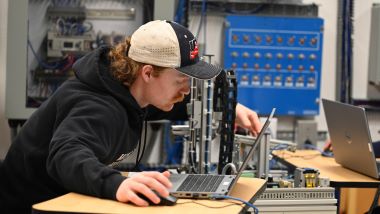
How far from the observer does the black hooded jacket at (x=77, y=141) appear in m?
1.67

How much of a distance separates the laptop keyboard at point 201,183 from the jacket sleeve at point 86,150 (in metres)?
0.22

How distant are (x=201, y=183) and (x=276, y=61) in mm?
3043

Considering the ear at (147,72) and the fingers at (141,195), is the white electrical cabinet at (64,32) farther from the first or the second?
the fingers at (141,195)

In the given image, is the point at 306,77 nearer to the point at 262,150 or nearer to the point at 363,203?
the point at 363,203

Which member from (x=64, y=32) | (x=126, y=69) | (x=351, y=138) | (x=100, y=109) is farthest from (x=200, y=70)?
(x=64, y=32)

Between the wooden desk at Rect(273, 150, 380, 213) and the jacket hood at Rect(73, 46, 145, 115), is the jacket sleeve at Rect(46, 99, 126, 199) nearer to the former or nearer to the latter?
the jacket hood at Rect(73, 46, 145, 115)

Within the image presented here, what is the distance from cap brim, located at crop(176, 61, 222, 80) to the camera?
77.5 inches

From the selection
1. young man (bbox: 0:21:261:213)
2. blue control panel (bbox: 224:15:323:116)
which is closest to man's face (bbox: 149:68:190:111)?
young man (bbox: 0:21:261:213)

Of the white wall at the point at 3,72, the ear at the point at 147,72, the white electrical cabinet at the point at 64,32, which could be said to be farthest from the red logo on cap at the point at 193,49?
the white wall at the point at 3,72

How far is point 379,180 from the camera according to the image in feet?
9.55

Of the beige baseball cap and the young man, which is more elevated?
A: the beige baseball cap

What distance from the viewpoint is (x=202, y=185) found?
181 cm

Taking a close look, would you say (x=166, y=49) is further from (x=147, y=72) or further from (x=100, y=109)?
(x=100, y=109)

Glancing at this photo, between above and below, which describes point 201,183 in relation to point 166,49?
below
